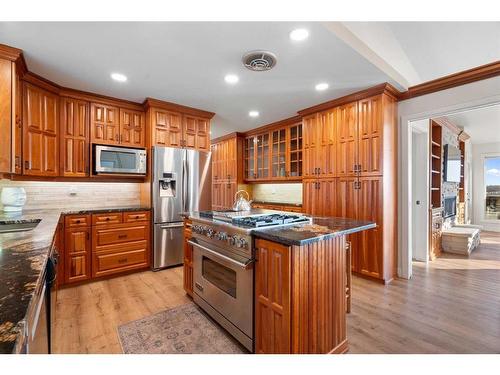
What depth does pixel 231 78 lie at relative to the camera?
112 inches

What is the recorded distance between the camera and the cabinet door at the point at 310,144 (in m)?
3.82

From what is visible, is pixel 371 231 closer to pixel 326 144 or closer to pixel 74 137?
pixel 326 144

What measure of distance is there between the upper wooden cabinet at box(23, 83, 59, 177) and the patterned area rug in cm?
219

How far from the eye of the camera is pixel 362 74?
2.71 meters

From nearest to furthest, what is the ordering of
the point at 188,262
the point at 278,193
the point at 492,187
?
the point at 188,262
the point at 278,193
the point at 492,187

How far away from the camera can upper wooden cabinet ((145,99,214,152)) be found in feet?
11.8

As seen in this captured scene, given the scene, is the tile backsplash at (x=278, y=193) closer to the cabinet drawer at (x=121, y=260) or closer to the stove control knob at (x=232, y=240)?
the cabinet drawer at (x=121, y=260)

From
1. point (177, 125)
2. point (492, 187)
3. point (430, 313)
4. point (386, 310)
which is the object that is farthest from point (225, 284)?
point (492, 187)

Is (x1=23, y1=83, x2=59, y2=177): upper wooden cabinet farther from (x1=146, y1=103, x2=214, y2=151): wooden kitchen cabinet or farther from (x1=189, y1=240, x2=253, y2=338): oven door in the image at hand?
(x1=189, y1=240, x2=253, y2=338): oven door

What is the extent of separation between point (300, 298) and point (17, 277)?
1305 mm

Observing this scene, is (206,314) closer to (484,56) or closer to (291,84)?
(291,84)

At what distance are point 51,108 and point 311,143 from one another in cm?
356

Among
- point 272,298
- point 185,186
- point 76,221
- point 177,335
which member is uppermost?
point 185,186
